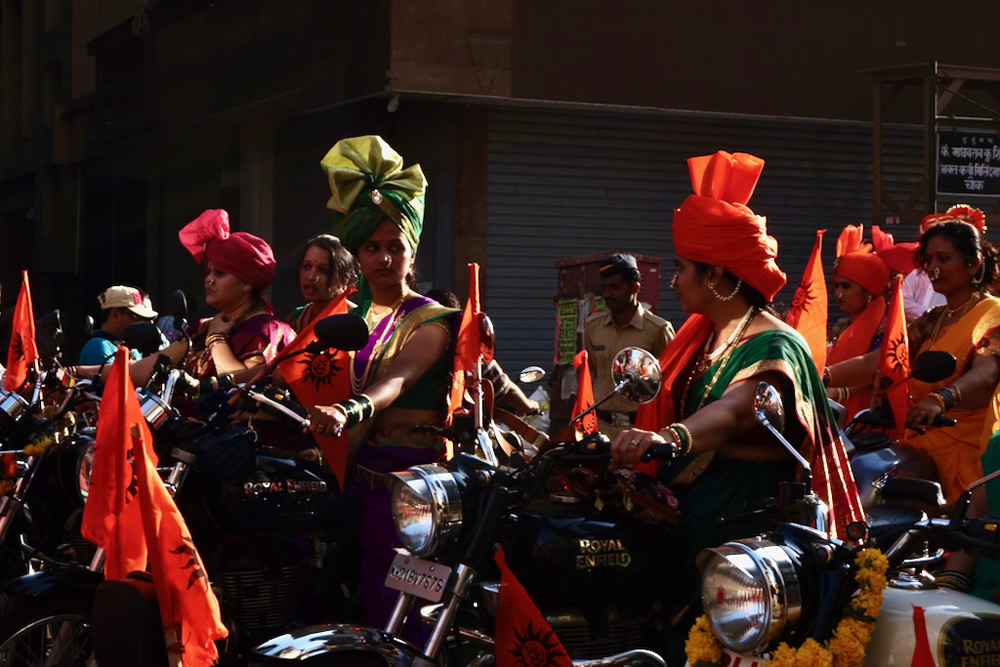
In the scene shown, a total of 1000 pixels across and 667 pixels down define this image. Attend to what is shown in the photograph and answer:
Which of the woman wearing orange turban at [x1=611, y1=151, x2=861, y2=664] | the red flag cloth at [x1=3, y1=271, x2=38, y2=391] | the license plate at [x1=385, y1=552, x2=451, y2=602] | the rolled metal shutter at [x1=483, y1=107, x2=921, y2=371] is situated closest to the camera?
the license plate at [x1=385, y1=552, x2=451, y2=602]

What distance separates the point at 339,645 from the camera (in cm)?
335

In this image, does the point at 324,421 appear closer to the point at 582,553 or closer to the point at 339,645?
the point at 339,645

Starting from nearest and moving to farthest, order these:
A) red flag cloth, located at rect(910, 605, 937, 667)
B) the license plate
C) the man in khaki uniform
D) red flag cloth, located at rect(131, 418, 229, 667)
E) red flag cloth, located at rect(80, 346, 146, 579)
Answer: red flag cloth, located at rect(910, 605, 937, 667) < the license plate < red flag cloth, located at rect(131, 418, 229, 667) < red flag cloth, located at rect(80, 346, 146, 579) < the man in khaki uniform

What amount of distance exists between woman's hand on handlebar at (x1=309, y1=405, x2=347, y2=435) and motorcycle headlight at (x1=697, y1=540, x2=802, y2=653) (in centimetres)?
143


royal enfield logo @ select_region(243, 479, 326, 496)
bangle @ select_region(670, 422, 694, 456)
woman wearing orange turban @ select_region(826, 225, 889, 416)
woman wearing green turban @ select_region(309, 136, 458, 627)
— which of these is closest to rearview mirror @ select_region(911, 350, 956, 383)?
bangle @ select_region(670, 422, 694, 456)

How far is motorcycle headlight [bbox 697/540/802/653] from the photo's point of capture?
257 cm

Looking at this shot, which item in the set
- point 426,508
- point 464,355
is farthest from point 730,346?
point 464,355

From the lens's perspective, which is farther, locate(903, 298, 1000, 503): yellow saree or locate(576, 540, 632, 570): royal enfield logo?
locate(903, 298, 1000, 503): yellow saree

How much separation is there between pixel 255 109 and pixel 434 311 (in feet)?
37.2

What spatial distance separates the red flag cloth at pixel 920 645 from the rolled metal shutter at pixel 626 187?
1093 cm

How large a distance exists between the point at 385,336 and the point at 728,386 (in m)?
1.44

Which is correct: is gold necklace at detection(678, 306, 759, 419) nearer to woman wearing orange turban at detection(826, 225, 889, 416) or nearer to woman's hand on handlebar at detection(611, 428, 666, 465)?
woman's hand on handlebar at detection(611, 428, 666, 465)

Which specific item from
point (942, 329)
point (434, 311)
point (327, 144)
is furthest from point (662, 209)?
point (434, 311)

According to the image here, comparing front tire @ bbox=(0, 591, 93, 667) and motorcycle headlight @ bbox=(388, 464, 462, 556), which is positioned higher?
motorcycle headlight @ bbox=(388, 464, 462, 556)
